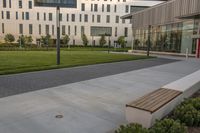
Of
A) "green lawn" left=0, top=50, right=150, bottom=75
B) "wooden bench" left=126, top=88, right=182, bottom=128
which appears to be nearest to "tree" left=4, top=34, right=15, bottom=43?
"green lawn" left=0, top=50, right=150, bottom=75

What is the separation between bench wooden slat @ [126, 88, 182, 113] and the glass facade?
24581 mm

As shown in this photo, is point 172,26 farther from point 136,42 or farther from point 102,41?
point 102,41

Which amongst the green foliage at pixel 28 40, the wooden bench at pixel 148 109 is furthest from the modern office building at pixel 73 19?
the wooden bench at pixel 148 109

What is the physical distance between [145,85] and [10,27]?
243 ft

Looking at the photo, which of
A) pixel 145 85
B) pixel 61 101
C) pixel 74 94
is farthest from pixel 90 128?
pixel 145 85

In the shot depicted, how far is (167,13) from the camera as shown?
33781 millimetres

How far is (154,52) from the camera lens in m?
37.7

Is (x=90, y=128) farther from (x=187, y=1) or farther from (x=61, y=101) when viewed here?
(x=187, y=1)

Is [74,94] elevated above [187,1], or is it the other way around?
[187,1]

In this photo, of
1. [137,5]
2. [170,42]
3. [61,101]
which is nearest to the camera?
[61,101]

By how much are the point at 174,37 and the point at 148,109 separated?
31.0 m

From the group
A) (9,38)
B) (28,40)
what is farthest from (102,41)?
(9,38)

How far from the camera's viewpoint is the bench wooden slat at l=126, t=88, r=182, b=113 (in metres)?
4.53

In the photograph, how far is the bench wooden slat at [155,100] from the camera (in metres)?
4.53
